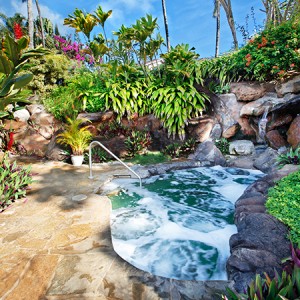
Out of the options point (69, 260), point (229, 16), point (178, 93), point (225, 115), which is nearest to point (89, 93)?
point (178, 93)

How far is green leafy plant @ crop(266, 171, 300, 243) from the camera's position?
2458 mm

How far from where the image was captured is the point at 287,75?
7.52 meters

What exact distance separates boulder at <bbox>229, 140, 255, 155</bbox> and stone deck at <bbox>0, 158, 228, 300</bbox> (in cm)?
535

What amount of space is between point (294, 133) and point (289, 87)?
2476 millimetres

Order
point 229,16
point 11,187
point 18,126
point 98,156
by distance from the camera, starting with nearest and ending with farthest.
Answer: point 11,187 < point 98,156 < point 18,126 < point 229,16

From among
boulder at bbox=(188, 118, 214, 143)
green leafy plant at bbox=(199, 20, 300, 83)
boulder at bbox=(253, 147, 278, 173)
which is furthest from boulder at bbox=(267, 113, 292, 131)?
boulder at bbox=(188, 118, 214, 143)

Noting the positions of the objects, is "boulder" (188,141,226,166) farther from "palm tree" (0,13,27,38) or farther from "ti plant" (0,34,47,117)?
"palm tree" (0,13,27,38)

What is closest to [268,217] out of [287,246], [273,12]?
[287,246]

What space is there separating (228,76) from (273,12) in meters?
5.96

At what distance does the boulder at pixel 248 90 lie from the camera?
795cm

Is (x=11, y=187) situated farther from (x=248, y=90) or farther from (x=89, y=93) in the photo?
(x=248, y=90)

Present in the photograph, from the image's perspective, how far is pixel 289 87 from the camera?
7.36 m

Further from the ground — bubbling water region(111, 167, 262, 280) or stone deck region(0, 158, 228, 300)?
stone deck region(0, 158, 228, 300)

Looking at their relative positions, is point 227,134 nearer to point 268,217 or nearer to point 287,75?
point 287,75
